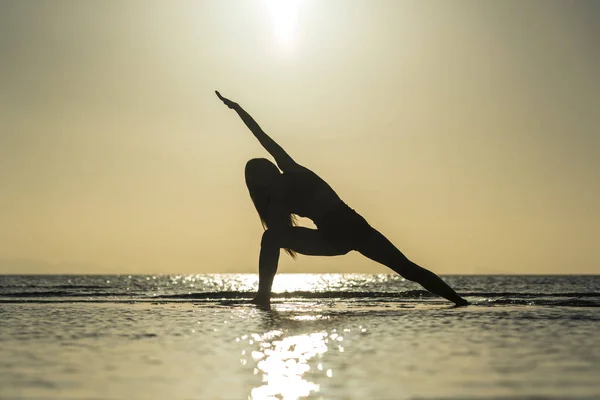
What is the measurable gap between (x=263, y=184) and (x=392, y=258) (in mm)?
2854

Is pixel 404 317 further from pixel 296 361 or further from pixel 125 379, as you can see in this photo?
pixel 125 379

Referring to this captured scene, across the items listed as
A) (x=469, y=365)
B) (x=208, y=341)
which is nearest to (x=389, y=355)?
(x=469, y=365)

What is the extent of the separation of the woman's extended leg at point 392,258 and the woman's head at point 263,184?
1500mm

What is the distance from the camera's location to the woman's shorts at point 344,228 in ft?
45.9

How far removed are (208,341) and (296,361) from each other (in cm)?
194

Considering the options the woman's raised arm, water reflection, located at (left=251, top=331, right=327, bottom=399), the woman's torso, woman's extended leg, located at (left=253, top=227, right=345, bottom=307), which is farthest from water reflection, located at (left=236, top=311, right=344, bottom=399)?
the woman's raised arm

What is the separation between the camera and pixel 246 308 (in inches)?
574

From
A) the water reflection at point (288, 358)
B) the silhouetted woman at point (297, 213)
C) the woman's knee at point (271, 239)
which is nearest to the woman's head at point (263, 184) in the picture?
the silhouetted woman at point (297, 213)

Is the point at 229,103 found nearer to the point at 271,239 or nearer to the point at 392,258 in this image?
the point at 271,239

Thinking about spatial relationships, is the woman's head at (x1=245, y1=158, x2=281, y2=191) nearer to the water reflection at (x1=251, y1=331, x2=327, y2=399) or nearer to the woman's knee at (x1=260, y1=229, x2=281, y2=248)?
the woman's knee at (x1=260, y1=229, x2=281, y2=248)

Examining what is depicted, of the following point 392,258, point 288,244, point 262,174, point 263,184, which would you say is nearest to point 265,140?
point 262,174

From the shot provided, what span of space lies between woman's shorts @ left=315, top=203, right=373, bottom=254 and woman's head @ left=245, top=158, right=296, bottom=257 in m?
0.62

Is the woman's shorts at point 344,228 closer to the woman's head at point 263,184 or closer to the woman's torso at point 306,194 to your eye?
the woman's torso at point 306,194

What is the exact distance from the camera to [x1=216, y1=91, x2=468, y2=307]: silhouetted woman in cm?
1373
